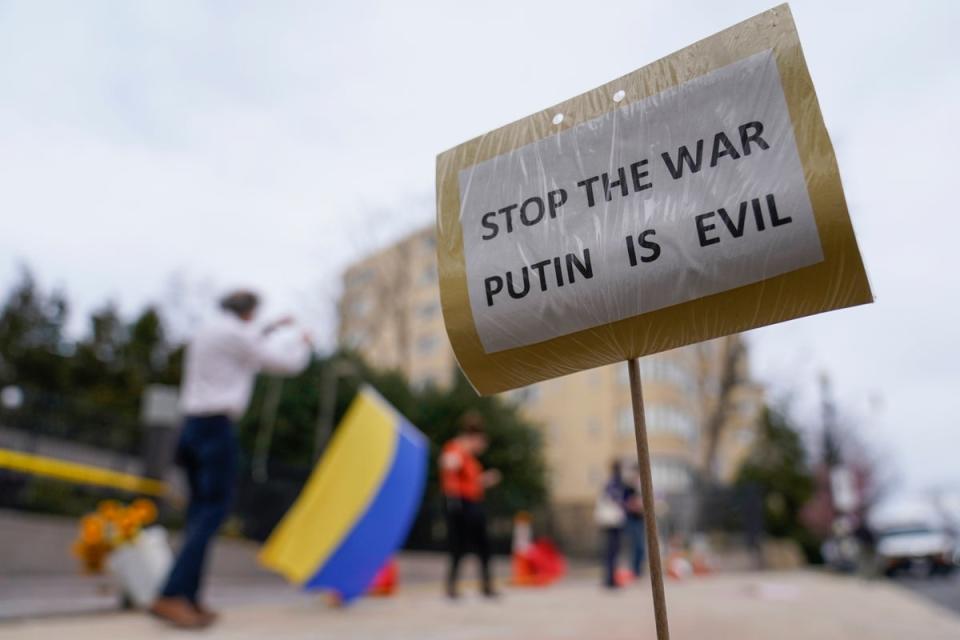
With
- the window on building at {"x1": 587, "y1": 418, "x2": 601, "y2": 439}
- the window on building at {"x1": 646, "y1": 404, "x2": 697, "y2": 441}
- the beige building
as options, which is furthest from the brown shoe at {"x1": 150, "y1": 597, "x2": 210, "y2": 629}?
the window on building at {"x1": 587, "y1": 418, "x2": 601, "y2": 439}

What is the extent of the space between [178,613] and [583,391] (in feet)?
132

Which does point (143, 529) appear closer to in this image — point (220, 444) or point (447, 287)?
point (220, 444)

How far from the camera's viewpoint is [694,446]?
39875 mm

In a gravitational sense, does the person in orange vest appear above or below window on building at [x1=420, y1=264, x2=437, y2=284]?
below

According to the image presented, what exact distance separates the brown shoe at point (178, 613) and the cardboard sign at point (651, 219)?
2.48m

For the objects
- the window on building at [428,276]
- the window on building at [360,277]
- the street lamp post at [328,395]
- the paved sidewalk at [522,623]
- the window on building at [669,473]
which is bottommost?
the paved sidewalk at [522,623]

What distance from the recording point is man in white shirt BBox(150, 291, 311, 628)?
3447 millimetres

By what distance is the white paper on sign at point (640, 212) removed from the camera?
1.29 m

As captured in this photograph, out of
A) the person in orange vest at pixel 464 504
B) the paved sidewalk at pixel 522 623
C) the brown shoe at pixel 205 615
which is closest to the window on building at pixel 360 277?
the person in orange vest at pixel 464 504

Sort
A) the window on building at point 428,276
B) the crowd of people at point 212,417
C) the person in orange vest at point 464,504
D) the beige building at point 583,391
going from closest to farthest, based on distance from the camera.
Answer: the crowd of people at point 212,417, the person in orange vest at point 464,504, the beige building at point 583,391, the window on building at point 428,276

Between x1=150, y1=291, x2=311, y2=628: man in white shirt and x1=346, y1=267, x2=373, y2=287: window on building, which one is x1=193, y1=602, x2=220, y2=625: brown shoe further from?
x1=346, y1=267, x2=373, y2=287: window on building

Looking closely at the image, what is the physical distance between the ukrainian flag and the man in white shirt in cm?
109

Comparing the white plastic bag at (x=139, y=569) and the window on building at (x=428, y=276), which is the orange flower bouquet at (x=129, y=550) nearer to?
the white plastic bag at (x=139, y=569)

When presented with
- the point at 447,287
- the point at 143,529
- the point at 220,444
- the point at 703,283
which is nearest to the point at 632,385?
the point at 703,283
